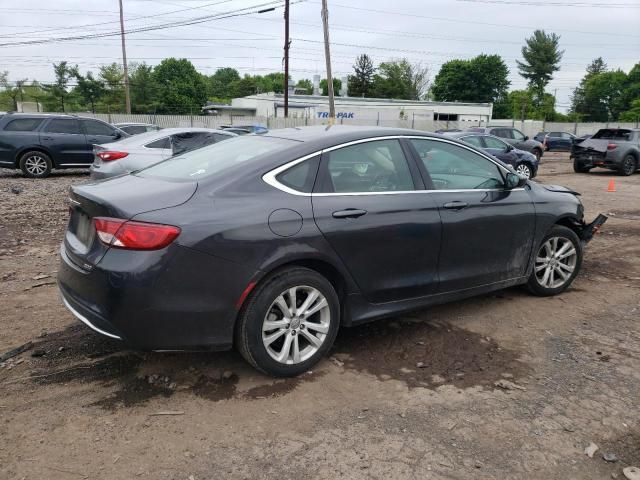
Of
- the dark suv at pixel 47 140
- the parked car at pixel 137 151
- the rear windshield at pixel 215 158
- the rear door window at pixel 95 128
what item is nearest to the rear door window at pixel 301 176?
the rear windshield at pixel 215 158

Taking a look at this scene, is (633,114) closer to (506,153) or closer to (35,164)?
(506,153)

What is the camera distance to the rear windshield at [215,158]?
3635mm

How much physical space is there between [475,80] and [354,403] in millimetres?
91710

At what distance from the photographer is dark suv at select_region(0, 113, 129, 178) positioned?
43.4 ft

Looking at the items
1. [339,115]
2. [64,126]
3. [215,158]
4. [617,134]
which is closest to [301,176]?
[215,158]

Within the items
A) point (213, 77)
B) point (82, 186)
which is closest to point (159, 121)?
point (82, 186)

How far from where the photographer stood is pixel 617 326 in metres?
4.54

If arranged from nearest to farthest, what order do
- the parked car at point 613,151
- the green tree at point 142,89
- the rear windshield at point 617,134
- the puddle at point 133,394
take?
the puddle at point 133,394 → the parked car at point 613,151 → the rear windshield at point 617,134 → the green tree at point 142,89

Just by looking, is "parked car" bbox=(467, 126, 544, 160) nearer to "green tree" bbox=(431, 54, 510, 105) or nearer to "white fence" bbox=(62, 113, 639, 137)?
"white fence" bbox=(62, 113, 639, 137)

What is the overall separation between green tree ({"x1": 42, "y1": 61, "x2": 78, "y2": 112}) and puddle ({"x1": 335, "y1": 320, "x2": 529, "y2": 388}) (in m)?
66.6

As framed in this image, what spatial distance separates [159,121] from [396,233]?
124ft

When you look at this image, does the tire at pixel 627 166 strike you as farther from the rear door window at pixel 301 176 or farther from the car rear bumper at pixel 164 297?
the car rear bumper at pixel 164 297

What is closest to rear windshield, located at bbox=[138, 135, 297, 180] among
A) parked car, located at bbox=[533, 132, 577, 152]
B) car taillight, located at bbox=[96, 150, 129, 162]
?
car taillight, located at bbox=[96, 150, 129, 162]

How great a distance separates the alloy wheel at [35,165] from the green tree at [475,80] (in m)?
81.3
